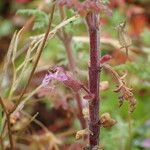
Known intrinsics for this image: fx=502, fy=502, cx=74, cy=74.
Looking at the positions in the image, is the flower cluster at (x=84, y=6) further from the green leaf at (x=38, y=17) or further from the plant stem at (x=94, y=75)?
the green leaf at (x=38, y=17)

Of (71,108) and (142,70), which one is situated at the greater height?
(142,70)

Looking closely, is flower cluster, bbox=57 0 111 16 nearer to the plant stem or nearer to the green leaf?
the plant stem

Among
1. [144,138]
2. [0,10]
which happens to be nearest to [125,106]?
[144,138]

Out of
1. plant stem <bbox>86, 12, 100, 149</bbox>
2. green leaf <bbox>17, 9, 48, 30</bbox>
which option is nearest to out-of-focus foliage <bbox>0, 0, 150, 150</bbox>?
green leaf <bbox>17, 9, 48, 30</bbox>

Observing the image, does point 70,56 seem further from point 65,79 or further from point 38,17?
point 65,79

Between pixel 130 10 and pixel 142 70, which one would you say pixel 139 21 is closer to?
pixel 130 10

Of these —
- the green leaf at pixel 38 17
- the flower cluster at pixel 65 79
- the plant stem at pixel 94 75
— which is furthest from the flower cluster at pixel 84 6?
the green leaf at pixel 38 17
